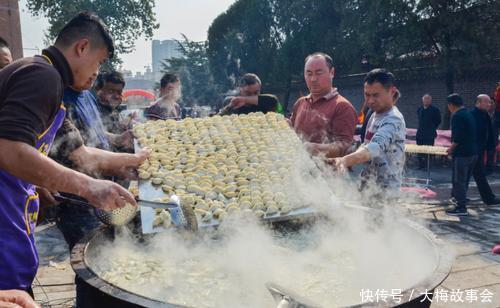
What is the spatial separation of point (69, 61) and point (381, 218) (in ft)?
7.38

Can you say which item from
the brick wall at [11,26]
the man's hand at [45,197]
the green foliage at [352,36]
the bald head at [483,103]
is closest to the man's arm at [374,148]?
the man's hand at [45,197]

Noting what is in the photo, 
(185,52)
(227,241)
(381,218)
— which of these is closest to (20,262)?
(227,241)

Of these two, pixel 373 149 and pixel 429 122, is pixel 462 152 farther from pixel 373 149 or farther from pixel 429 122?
pixel 429 122

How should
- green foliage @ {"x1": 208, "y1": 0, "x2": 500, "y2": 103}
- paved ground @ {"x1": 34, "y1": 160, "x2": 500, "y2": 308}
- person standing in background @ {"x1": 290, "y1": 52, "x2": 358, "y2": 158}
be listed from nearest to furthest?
person standing in background @ {"x1": 290, "y1": 52, "x2": 358, "y2": 158} < paved ground @ {"x1": 34, "y1": 160, "x2": 500, "y2": 308} < green foliage @ {"x1": 208, "y1": 0, "x2": 500, "y2": 103}

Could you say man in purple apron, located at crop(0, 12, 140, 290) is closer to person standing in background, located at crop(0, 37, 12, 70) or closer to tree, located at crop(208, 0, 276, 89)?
person standing in background, located at crop(0, 37, 12, 70)

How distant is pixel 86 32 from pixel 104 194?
31.9 inches

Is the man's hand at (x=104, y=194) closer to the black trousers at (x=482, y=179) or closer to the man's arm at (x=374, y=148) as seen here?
the man's arm at (x=374, y=148)

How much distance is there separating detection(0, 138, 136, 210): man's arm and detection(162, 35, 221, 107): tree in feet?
140

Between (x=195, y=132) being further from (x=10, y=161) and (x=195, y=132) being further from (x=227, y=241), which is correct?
(x=10, y=161)

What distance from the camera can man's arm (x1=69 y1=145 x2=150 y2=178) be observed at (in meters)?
2.66

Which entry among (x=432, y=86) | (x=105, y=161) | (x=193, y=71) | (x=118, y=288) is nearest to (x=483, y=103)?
(x=105, y=161)

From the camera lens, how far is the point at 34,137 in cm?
148

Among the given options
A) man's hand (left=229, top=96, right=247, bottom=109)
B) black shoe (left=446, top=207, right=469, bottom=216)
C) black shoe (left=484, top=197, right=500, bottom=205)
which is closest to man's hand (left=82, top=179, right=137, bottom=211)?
man's hand (left=229, top=96, right=247, bottom=109)

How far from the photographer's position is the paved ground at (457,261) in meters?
3.66
